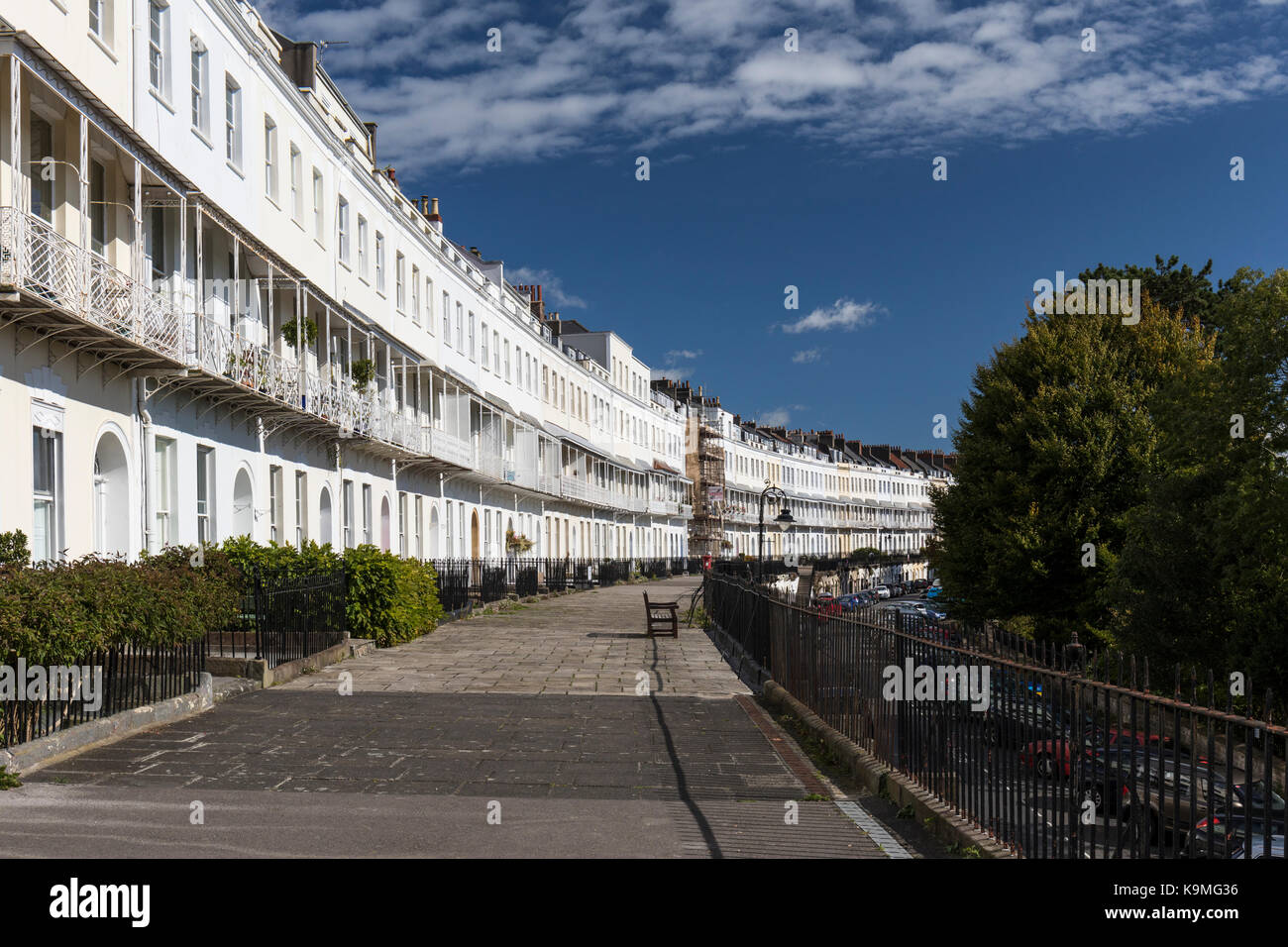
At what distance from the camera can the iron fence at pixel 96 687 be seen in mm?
8867

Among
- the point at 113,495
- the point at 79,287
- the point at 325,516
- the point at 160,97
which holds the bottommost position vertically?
the point at 325,516

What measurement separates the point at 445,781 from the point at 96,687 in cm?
335

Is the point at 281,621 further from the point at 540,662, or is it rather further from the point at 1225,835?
the point at 1225,835

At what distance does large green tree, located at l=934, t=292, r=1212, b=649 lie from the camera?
33.0 m

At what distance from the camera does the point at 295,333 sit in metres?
23.3

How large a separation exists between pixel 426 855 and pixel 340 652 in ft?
39.6

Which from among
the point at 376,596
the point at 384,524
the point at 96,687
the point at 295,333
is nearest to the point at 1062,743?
the point at 96,687

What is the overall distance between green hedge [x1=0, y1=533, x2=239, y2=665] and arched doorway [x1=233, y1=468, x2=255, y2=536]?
28.2 ft

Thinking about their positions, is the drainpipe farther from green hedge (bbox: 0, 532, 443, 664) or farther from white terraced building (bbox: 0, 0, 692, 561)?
green hedge (bbox: 0, 532, 443, 664)

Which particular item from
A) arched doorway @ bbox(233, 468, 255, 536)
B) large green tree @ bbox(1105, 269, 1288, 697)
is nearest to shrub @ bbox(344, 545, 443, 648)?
arched doorway @ bbox(233, 468, 255, 536)

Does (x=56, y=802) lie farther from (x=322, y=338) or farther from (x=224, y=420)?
(x=322, y=338)

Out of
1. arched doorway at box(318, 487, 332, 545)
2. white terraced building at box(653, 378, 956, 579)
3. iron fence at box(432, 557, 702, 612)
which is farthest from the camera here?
white terraced building at box(653, 378, 956, 579)

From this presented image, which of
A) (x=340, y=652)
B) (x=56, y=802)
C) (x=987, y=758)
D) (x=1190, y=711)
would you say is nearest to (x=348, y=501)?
(x=340, y=652)
